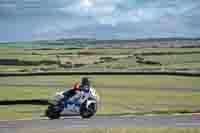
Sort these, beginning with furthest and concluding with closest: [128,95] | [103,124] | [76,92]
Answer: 1. [128,95]
2. [76,92]
3. [103,124]

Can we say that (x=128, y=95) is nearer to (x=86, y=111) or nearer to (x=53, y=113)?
(x=86, y=111)

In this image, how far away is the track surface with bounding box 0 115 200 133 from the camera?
974 inches

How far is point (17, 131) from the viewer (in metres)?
23.7

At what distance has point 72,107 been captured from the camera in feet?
100

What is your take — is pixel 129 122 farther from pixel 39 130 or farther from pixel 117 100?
pixel 117 100

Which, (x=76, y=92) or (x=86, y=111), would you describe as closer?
(x=76, y=92)

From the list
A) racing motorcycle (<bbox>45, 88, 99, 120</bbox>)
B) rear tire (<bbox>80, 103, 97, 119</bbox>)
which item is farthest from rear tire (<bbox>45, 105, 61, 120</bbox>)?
rear tire (<bbox>80, 103, 97, 119</bbox>)

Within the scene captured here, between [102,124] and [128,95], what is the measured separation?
93.3 ft

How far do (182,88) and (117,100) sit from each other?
1510 centimetres

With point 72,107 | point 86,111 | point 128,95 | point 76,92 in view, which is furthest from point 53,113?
point 128,95

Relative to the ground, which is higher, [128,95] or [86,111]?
[86,111]

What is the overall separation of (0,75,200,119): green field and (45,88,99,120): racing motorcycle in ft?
16.4

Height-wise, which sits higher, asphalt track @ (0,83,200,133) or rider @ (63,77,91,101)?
rider @ (63,77,91,101)

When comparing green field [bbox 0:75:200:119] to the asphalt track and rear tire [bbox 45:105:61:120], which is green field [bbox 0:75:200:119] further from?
the asphalt track
